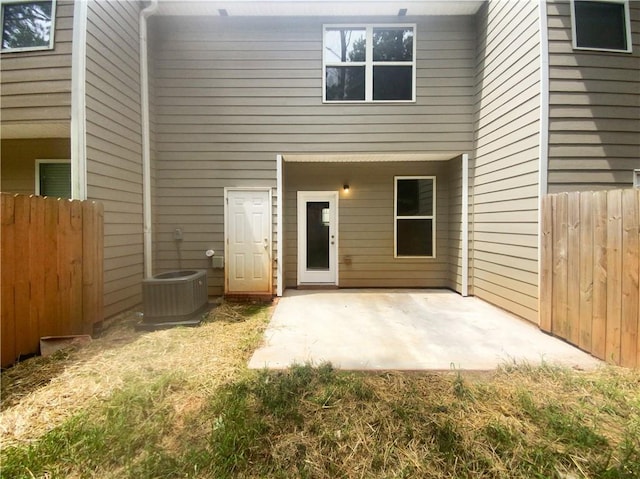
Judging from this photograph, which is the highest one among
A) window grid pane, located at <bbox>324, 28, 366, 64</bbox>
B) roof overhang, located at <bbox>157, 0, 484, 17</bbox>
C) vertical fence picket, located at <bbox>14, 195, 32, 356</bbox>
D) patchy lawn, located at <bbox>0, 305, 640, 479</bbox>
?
roof overhang, located at <bbox>157, 0, 484, 17</bbox>

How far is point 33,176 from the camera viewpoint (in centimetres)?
504

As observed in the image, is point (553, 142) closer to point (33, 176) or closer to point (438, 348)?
point (438, 348)

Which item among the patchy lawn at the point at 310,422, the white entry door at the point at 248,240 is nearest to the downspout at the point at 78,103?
the patchy lawn at the point at 310,422

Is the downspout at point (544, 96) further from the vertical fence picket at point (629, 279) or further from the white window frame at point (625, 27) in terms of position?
the vertical fence picket at point (629, 279)

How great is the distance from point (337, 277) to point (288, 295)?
114cm

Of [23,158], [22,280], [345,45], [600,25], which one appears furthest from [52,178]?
[600,25]

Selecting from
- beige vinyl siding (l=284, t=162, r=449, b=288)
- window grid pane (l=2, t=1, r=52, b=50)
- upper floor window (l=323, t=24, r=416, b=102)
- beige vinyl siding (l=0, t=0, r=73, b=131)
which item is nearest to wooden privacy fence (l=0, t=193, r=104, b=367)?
beige vinyl siding (l=0, t=0, r=73, b=131)

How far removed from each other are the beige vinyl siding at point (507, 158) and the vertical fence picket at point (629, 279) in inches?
41.7

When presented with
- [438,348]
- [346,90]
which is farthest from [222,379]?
[346,90]

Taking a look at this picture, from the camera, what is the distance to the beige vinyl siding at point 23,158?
16.4 feet

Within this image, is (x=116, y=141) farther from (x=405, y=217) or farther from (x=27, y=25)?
(x=405, y=217)

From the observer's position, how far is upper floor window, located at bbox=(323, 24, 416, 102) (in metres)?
5.38

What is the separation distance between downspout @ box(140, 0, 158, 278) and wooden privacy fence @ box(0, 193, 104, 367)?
4.15 feet

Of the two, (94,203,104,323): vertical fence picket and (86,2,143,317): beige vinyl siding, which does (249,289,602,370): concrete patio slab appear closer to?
(94,203,104,323): vertical fence picket
